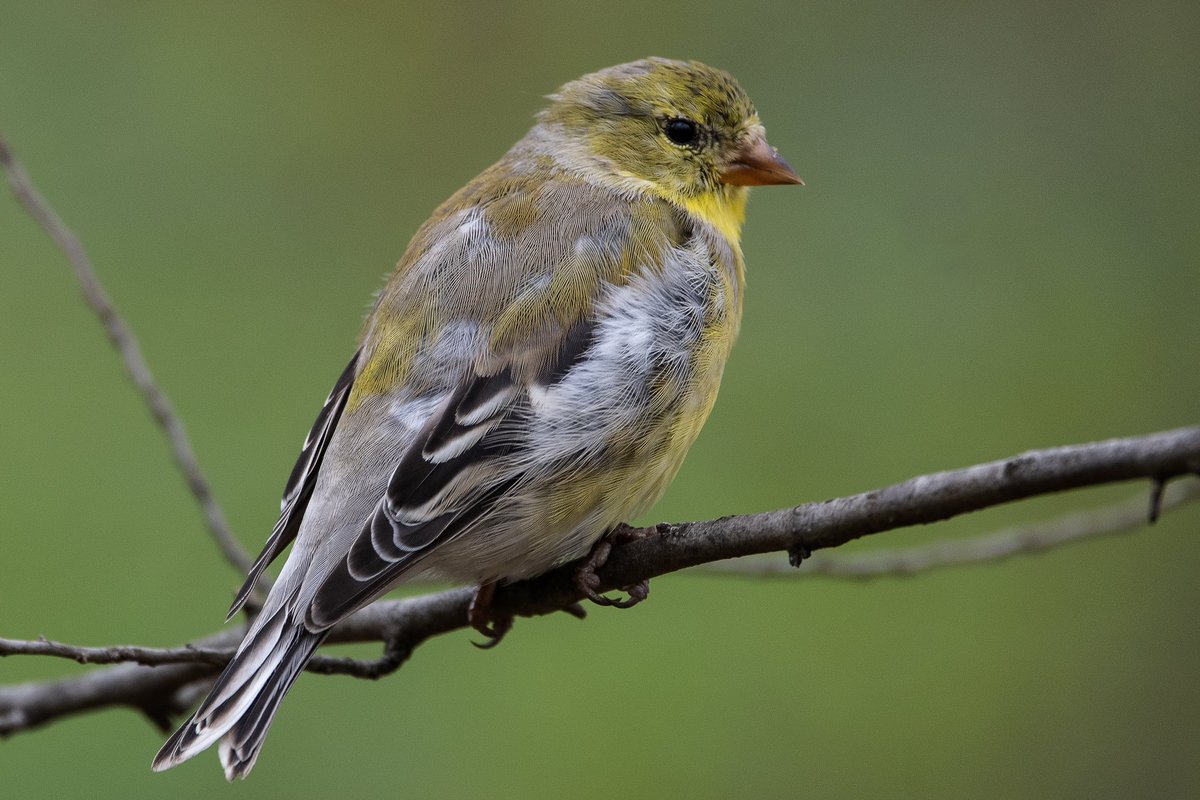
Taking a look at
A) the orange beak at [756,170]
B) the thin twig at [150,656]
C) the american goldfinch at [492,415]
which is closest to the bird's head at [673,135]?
the orange beak at [756,170]

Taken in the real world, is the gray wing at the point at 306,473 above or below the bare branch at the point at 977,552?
above

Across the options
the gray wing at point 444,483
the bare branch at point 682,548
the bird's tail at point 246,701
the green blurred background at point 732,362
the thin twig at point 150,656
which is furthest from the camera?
the green blurred background at point 732,362

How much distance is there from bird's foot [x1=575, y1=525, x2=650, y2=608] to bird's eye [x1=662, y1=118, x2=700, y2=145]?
139 cm

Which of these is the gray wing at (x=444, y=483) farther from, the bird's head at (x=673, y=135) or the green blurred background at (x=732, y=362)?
the green blurred background at (x=732, y=362)

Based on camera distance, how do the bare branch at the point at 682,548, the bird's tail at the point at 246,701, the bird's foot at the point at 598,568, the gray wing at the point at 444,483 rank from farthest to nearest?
the bird's foot at the point at 598,568 < the gray wing at the point at 444,483 < the bird's tail at the point at 246,701 < the bare branch at the point at 682,548

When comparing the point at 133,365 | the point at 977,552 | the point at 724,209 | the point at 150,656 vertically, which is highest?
the point at 133,365

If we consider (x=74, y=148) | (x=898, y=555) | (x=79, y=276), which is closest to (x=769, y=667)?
(x=898, y=555)

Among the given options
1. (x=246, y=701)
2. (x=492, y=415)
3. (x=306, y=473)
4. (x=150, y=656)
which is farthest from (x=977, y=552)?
(x=150, y=656)

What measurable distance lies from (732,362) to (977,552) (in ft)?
5.89

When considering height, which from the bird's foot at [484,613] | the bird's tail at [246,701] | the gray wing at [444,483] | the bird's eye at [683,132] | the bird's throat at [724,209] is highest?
the bird's eye at [683,132]

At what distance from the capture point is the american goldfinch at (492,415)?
9.48 ft

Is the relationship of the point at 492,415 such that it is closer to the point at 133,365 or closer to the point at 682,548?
the point at 682,548

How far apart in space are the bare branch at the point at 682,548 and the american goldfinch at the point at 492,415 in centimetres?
12

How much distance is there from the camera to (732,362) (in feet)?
17.2
